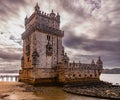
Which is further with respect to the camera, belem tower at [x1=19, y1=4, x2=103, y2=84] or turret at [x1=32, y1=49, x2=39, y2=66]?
belem tower at [x1=19, y1=4, x2=103, y2=84]

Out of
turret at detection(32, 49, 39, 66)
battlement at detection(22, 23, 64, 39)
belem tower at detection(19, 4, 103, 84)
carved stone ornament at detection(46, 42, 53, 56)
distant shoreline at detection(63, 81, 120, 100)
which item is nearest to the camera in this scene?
distant shoreline at detection(63, 81, 120, 100)

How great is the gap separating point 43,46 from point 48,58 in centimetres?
314

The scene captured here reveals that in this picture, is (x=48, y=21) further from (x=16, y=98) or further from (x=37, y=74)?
(x=16, y=98)

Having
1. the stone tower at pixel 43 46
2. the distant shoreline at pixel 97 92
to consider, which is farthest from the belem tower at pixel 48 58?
the distant shoreline at pixel 97 92

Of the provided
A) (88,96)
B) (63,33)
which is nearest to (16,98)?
(88,96)

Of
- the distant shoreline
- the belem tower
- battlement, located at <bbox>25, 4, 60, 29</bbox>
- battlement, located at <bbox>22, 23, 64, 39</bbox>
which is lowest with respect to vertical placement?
the distant shoreline

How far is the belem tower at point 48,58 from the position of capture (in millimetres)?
44719

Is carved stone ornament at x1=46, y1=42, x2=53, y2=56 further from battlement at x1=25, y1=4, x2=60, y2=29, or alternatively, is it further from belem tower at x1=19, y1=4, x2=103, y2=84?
battlement at x1=25, y1=4, x2=60, y2=29

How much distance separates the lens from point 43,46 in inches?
1826

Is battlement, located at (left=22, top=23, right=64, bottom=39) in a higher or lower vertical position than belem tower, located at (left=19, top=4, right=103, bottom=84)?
higher

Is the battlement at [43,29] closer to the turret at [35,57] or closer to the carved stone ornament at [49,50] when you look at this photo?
the carved stone ornament at [49,50]

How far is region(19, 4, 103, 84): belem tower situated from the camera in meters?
44.7

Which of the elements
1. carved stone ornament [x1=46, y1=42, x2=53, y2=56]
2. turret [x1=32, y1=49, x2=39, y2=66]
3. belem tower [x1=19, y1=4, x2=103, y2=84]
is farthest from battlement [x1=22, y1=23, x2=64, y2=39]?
turret [x1=32, y1=49, x2=39, y2=66]

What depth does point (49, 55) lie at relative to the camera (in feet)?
155
